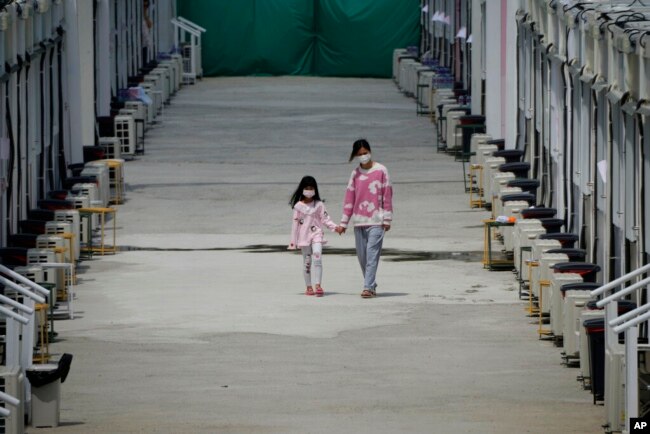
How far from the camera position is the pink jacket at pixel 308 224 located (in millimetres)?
23938

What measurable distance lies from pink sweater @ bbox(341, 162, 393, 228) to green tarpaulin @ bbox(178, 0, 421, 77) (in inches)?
1485

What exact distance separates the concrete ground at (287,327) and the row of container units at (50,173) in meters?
0.38

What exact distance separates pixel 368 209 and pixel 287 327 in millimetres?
2331

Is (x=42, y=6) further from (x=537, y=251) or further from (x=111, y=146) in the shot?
(x=537, y=251)

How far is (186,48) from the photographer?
60.2 m

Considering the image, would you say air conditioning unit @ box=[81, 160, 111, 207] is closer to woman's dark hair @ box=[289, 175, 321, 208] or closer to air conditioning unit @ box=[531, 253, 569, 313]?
woman's dark hair @ box=[289, 175, 321, 208]

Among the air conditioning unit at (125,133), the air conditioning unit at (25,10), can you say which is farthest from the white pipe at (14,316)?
the air conditioning unit at (125,133)

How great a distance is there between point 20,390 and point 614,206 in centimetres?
758

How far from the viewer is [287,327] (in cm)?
2209

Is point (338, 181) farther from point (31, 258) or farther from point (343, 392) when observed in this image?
point (343, 392)

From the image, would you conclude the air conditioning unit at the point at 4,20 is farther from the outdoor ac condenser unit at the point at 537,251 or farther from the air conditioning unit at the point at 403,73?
the air conditioning unit at the point at 403,73

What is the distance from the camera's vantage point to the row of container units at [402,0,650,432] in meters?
17.9

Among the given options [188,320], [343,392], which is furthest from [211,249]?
[343,392]

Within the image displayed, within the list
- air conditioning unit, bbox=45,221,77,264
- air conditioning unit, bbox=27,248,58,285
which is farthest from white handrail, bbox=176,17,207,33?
air conditioning unit, bbox=27,248,58,285
